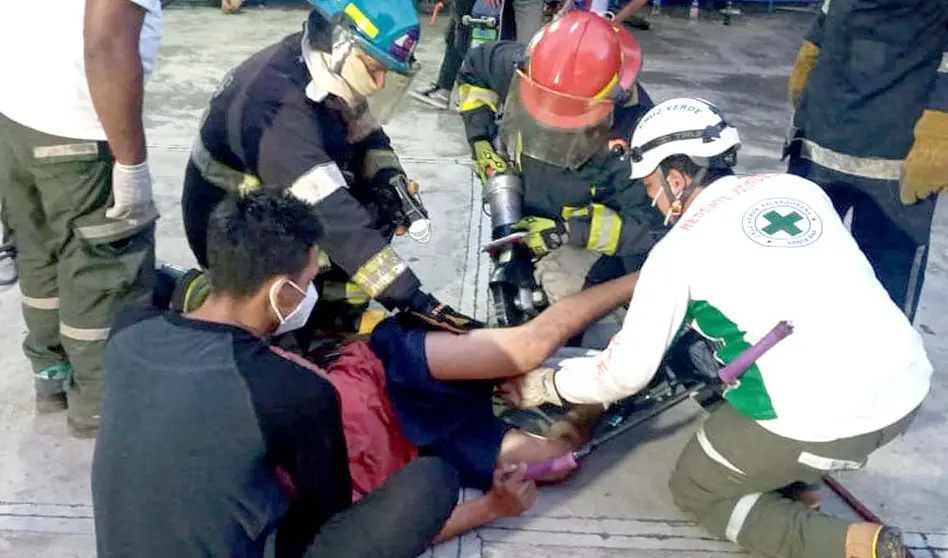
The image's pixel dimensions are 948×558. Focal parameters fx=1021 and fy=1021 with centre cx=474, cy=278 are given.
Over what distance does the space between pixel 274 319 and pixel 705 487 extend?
137 cm

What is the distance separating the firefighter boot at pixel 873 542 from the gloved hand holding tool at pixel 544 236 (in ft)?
4.43

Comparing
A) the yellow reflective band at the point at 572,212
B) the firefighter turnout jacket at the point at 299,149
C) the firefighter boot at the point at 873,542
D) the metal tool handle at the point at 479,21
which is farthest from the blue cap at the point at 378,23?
the metal tool handle at the point at 479,21

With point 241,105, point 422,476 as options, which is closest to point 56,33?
point 241,105

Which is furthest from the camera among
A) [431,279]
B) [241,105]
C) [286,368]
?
[431,279]

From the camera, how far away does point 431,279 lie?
173 inches

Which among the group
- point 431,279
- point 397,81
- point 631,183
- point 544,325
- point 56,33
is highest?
point 56,33

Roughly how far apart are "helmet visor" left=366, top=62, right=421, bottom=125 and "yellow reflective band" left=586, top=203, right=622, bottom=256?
2.52 feet

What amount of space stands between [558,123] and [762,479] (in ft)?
4.43

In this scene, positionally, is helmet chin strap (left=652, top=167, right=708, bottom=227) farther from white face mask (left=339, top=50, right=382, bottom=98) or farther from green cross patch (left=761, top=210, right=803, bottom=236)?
white face mask (left=339, top=50, right=382, bottom=98)

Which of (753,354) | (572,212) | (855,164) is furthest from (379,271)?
(855,164)

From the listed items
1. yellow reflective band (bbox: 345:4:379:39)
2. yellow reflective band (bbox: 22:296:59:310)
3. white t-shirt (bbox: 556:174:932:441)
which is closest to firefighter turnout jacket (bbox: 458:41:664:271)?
white t-shirt (bbox: 556:174:932:441)

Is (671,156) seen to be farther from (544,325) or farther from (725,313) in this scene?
(544,325)

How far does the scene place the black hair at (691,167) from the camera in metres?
2.86

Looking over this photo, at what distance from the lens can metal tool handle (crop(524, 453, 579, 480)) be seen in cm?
307
